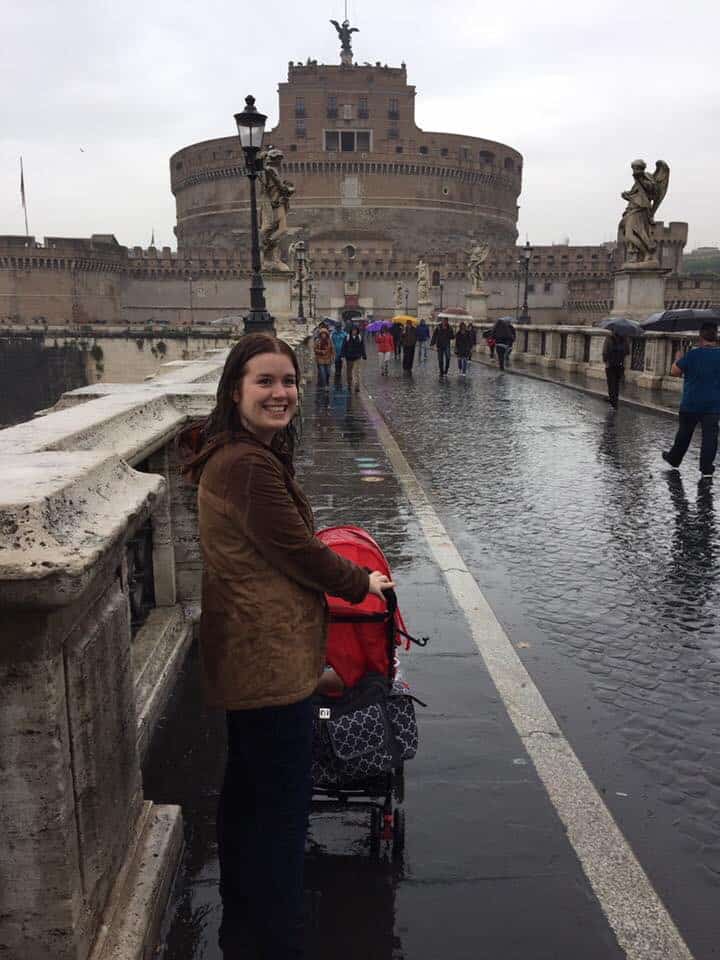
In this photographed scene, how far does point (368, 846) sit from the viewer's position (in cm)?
260

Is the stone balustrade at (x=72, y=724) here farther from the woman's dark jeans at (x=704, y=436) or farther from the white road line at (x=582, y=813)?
the woman's dark jeans at (x=704, y=436)

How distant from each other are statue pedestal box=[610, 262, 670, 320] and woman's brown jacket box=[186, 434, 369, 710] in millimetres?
19516

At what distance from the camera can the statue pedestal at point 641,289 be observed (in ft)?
65.2

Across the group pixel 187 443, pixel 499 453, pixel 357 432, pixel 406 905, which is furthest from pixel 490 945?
pixel 357 432

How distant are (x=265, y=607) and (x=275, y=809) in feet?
1.69

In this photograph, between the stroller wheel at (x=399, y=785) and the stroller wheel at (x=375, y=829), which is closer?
the stroller wheel at (x=375, y=829)

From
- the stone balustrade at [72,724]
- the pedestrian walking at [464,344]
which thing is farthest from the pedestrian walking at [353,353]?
the stone balustrade at [72,724]

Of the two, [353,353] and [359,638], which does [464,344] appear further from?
[359,638]

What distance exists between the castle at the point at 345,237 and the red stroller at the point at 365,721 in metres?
60.7

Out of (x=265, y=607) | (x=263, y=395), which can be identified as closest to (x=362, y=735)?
(x=265, y=607)

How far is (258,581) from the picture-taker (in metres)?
1.99

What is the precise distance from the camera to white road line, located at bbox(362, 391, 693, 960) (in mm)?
2229

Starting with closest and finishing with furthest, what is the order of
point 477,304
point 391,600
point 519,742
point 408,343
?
point 391,600 → point 519,742 → point 408,343 → point 477,304

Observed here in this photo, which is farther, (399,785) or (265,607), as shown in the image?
(399,785)
